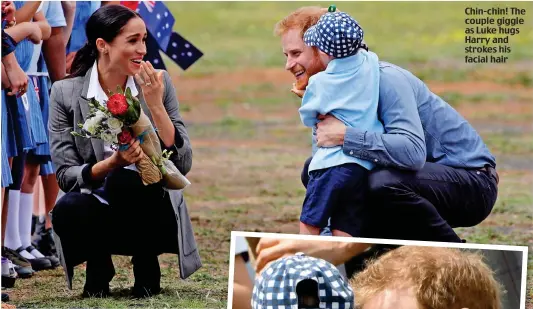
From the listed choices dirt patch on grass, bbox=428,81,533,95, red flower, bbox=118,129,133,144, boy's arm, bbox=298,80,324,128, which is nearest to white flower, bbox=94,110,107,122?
red flower, bbox=118,129,133,144

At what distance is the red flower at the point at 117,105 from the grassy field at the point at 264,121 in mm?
982

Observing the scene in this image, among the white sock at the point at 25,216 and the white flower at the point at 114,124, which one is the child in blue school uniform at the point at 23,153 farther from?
the white flower at the point at 114,124

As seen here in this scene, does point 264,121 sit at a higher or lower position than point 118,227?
higher

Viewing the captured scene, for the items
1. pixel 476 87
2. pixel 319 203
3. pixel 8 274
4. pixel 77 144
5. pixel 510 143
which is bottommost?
pixel 8 274

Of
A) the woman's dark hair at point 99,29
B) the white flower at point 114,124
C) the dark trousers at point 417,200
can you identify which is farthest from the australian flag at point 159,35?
the dark trousers at point 417,200

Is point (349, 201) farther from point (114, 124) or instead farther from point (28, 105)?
point (28, 105)

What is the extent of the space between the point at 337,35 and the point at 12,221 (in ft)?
7.53

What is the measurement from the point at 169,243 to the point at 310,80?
4.21 ft

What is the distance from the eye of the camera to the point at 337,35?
5496 mm

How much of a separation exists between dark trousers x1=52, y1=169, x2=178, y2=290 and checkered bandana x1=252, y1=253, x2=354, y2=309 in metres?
1.90

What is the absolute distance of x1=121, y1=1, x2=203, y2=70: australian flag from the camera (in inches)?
263

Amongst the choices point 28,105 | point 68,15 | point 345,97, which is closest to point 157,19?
point 68,15

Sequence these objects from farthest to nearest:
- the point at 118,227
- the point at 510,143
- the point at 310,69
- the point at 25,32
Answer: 1. the point at 510,143
2. the point at 25,32
3. the point at 118,227
4. the point at 310,69

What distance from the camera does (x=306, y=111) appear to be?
5.61 meters
